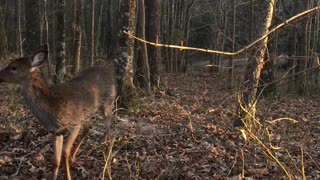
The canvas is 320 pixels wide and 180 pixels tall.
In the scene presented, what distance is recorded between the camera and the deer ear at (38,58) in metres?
6.93

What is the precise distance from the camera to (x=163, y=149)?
8.60 meters

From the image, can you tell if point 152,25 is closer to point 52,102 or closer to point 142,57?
point 142,57

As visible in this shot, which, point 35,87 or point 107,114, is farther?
point 107,114

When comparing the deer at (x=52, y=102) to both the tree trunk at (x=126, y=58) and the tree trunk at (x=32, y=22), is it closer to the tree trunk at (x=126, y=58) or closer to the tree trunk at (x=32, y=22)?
the tree trunk at (x=126, y=58)

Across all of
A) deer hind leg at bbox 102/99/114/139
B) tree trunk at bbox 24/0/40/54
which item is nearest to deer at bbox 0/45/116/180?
deer hind leg at bbox 102/99/114/139

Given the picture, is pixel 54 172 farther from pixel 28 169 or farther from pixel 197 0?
pixel 197 0

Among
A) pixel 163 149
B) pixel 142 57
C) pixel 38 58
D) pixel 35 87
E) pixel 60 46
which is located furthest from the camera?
pixel 142 57

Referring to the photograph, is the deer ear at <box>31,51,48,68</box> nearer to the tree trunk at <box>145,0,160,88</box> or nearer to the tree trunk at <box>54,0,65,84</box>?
the tree trunk at <box>54,0,65,84</box>

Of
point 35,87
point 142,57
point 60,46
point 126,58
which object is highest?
point 35,87

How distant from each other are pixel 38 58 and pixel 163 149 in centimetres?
273

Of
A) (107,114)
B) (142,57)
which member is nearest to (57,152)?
(107,114)

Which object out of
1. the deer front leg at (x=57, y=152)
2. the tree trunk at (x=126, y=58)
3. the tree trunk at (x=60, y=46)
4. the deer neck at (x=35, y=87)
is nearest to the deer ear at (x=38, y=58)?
the deer neck at (x=35, y=87)

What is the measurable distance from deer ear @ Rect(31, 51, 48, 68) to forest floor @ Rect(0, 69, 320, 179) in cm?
153

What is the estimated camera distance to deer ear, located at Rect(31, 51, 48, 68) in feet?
22.7
